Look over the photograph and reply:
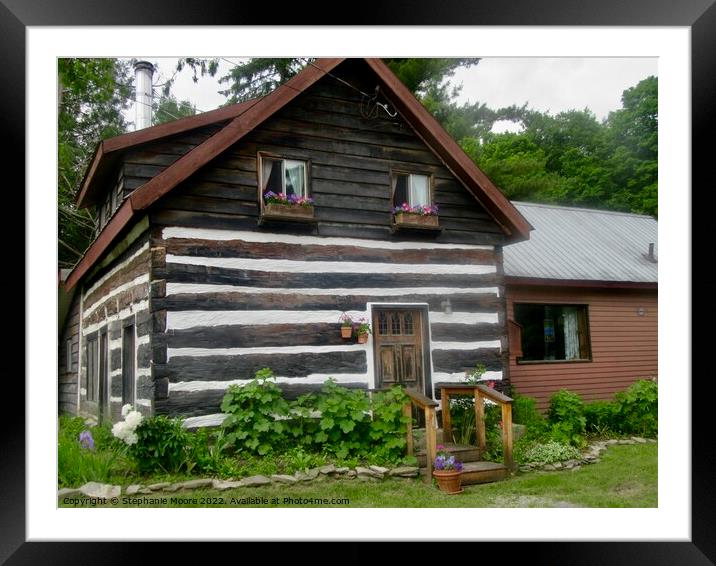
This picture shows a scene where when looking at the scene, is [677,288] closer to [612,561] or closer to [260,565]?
[612,561]

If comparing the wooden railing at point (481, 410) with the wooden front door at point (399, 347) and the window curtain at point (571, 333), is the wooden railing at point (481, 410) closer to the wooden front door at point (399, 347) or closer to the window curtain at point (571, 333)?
the wooden front door at point (399, 347)

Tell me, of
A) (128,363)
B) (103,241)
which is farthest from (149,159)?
(128,363)

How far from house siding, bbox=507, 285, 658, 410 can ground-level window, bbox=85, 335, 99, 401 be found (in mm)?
7690

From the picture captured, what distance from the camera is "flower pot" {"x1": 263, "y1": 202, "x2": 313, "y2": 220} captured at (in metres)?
9.33

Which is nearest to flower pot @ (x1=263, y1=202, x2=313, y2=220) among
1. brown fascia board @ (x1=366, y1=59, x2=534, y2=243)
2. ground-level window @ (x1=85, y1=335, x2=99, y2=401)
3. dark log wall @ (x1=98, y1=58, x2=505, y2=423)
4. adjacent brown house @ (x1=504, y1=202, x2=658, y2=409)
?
dark log wall @ (x1=98, y1=58, x2=505, y2=423)

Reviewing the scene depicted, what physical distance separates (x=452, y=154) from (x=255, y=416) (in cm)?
513

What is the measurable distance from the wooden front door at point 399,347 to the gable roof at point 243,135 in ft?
7.91

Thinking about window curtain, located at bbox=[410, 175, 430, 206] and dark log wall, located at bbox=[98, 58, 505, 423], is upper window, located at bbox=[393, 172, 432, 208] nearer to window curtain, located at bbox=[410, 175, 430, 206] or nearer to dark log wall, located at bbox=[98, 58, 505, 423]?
window curtain, located at bbox=[410, 175, 430, 206]

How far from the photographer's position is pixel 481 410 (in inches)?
364

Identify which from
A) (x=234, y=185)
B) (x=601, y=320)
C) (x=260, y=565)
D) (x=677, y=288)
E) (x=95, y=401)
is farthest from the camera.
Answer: (x=601, y=320)

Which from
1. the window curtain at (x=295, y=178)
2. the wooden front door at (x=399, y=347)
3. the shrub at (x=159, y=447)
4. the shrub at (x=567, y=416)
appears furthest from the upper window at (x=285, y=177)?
the shrub at (x=567, y=416)

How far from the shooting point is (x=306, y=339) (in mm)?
9516

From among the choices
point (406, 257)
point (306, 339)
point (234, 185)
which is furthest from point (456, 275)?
point (234, 185)

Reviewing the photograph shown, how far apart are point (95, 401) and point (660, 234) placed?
925 cm
